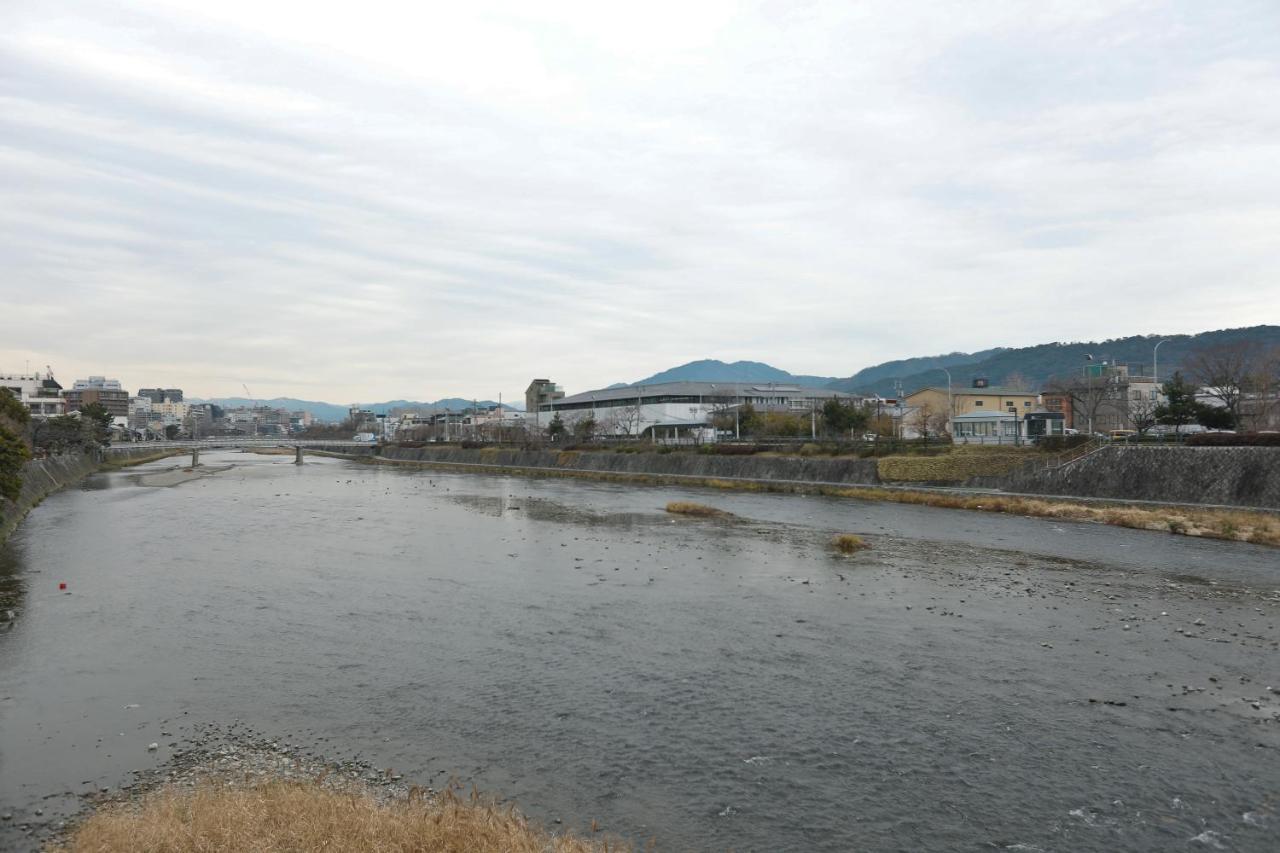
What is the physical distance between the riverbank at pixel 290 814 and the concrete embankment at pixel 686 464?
45809mm

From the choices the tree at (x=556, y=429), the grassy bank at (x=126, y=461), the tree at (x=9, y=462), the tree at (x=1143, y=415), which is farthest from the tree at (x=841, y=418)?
the grassy bank at (x=126, y=461)

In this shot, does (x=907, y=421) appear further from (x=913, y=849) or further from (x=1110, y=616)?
(x=913, y=849)

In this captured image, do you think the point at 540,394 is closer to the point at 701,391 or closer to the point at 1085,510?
the point at 701,391

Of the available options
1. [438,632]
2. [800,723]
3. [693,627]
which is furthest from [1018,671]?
[438,632]

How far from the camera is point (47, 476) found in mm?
61281

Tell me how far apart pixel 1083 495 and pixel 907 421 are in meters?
46.1

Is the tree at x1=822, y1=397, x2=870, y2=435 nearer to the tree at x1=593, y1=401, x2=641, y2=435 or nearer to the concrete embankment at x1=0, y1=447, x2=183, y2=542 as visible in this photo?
the tree at x1=593, y1=401, x2=641, y2=435

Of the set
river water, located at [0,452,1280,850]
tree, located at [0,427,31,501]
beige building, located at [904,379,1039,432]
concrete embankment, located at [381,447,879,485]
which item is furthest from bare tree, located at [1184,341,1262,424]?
tree, located at [0,427,31,501]

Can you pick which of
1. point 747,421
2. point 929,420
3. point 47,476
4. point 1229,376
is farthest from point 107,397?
point 1229,376

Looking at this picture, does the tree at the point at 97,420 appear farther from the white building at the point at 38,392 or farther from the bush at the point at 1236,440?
the bush at the point at 1236,440

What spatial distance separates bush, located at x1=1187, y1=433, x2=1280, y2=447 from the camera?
3559 centimetres

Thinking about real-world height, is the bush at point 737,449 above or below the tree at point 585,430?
below

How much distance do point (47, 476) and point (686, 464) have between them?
51.8m

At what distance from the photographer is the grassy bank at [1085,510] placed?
30.9m
